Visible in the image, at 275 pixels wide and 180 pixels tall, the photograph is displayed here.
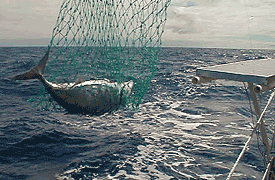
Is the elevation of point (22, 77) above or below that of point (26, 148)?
above

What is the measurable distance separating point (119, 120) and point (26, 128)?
3.82 m

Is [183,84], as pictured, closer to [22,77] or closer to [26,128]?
[26,128]

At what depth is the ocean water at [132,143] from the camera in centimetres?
747

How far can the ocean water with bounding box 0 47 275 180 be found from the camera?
7469 millimetres

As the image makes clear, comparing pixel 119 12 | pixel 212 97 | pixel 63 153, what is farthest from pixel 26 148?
pixel 212 97

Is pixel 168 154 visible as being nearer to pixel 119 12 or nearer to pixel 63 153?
pixel 63 153

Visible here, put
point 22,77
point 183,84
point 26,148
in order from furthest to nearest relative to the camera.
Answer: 1. point 183,84
2. point 26,148
3. point 22,77

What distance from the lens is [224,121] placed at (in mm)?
12164

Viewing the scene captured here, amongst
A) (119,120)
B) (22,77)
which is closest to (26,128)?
(119,120)

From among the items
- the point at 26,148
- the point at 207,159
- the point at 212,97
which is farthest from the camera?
the point at 212,97

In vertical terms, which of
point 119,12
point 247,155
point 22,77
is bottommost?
point 247,155

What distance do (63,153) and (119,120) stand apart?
378 centimetres

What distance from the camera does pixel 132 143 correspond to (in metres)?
9.48

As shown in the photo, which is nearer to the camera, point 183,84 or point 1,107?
point 1,107
